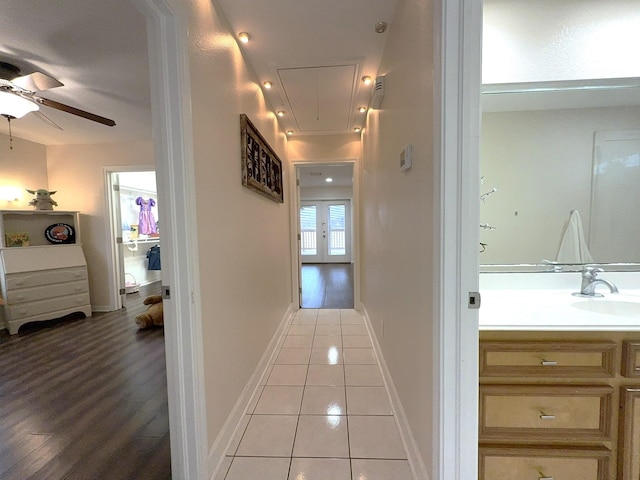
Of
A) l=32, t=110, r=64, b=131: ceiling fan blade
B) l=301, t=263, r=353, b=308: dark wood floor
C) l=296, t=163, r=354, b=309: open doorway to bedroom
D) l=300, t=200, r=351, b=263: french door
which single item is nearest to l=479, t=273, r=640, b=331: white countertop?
l=301, t=263, r=353, b=308: dark wood floor

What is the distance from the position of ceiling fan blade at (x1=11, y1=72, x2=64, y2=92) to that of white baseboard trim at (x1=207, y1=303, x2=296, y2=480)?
2.49 m

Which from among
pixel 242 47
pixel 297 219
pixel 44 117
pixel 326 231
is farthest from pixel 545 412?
pixel 326 231

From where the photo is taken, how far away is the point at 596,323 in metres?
0.99

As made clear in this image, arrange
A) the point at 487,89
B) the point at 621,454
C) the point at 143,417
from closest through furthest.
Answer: the point at 621,454, the point at 487,89, the point at 143,417

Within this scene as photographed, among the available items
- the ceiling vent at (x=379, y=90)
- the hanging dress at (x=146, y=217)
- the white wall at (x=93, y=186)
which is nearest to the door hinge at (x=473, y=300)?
the ceiling vent at (x=379, y=90)

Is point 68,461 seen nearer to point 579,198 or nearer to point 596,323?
point 596,323

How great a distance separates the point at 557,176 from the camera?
142 cm

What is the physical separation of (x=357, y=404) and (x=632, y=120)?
7.20 ft

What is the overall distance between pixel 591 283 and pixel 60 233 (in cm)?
540

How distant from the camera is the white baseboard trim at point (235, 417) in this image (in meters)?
1.25

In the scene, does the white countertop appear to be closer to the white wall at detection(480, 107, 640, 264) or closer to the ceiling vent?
the white wall at detection(480, 107, 640, 264)

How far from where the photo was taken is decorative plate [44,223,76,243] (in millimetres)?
3590

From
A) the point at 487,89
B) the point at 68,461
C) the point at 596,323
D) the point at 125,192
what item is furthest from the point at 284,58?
the point at 125,192

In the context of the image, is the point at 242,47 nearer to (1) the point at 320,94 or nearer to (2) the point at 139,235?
(1) the point at 320,94
